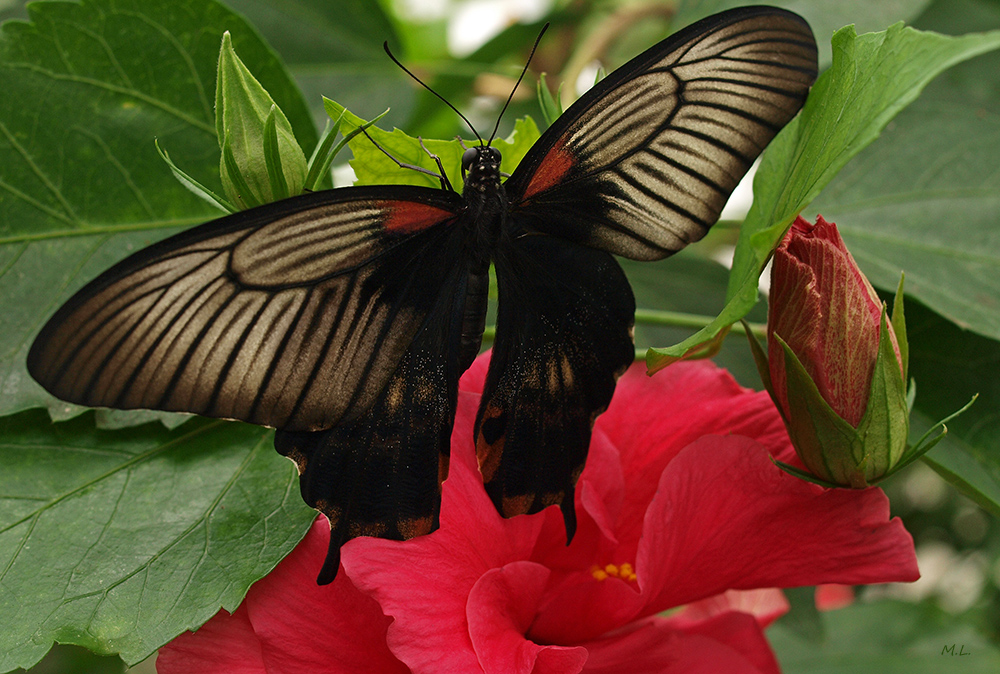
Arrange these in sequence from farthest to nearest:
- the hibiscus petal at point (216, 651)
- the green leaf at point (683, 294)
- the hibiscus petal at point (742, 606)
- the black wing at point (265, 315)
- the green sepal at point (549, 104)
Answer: the green leaf at point (683, 294) → the hibiscus petal at point (742, 606) → the green sepal at point (549, 104) → the hibiscus petal at point (216, 651) → the black wing at point (265, 315)

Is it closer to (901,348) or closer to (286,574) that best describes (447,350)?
(286,574)

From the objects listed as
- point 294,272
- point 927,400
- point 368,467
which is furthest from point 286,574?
point 927,400

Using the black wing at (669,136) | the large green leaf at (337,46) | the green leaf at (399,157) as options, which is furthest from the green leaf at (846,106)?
the large green leaf at (337,46)

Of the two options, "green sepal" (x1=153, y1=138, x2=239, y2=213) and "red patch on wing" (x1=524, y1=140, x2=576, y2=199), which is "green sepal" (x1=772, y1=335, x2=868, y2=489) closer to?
"red patch on wing" (x1=524, y1=140, x2=576, y2=199)

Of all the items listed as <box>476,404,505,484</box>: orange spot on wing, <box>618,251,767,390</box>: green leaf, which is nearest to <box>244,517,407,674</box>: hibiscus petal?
<box>476,404,505,484</box>: orange spot on wing

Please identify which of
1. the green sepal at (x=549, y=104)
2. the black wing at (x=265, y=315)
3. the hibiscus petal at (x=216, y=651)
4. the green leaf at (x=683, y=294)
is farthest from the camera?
the green leaf at (x=683, y=294)

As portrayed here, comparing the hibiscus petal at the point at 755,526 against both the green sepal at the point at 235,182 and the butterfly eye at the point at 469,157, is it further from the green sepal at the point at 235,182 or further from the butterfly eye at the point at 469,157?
the green sepal at the point at 235,182
